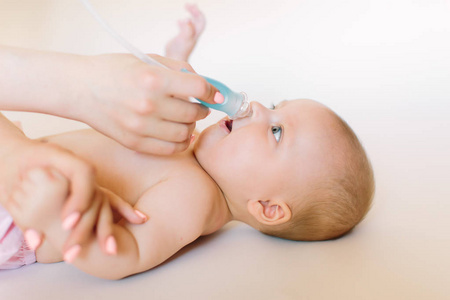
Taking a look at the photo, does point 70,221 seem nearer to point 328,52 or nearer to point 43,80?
point 43,80

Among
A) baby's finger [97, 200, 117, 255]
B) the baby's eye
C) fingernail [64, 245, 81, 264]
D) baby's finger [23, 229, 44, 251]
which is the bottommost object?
fingernail [64, 245, 81, 264]

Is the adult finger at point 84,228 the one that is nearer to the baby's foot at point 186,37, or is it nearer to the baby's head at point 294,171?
the baby's head at point 294,171

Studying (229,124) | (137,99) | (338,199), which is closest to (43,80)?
(137,99)

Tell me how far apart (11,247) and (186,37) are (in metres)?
0.90

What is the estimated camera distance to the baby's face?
115 cm

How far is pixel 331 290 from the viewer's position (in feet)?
3.12

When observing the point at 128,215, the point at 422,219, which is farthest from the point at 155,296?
the point at 422,219

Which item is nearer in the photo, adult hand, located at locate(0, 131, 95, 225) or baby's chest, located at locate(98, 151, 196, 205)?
adult hand, located at locate(0, 131, 95, 225)

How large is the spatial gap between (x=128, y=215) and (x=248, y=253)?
1.07ft

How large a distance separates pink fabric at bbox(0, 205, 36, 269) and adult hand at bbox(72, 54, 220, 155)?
0.27m

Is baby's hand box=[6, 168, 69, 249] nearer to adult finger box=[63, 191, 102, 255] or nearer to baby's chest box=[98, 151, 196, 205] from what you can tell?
adult finger box=[63, 191, 102, 255]

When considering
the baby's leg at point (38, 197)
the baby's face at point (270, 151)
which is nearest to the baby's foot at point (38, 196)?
the baby's leg at point (38, 197)

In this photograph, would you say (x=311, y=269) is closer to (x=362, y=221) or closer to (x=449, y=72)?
(x=362, y=221)

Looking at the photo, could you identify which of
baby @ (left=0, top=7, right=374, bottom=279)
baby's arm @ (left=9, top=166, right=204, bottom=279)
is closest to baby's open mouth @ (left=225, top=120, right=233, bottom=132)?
baby @ (left=0, top=7, right=374, bottom=279)
